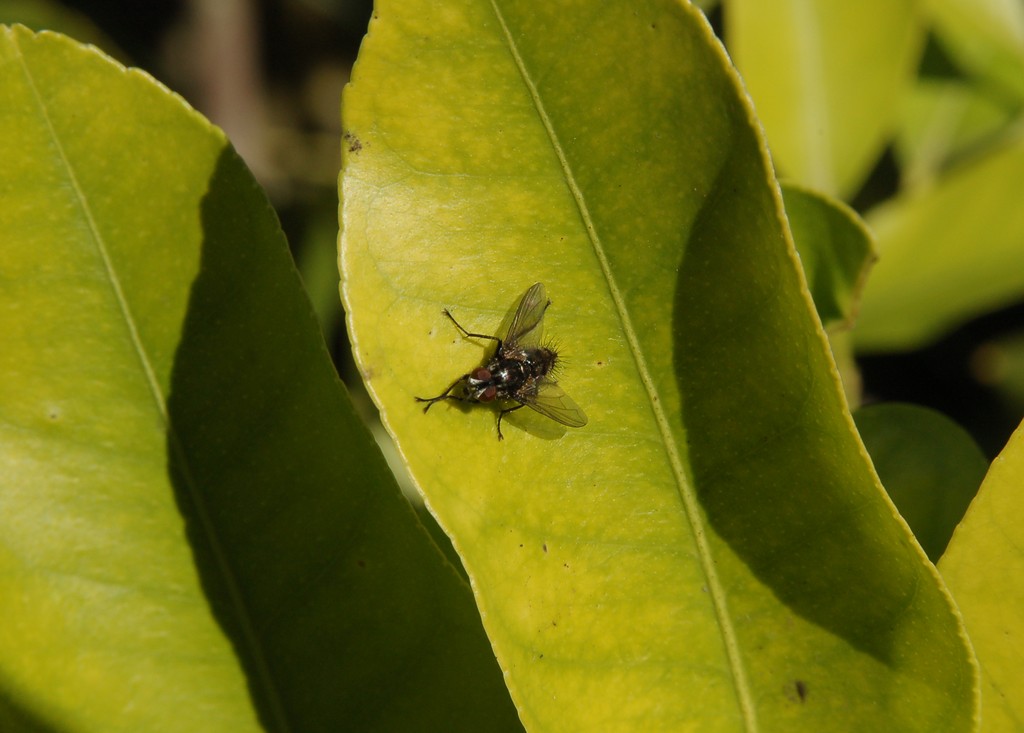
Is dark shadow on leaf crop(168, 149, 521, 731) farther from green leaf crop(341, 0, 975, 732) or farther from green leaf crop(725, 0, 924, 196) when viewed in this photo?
green leaf crop(725, 0, 924, 196)

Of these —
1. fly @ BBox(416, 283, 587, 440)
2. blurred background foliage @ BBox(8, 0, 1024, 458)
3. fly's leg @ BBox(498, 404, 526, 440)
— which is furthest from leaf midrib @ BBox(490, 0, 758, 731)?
blurred background foliage @ BBox(8, 0, 1024, 458)

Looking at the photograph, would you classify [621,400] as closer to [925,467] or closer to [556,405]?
[556,405]

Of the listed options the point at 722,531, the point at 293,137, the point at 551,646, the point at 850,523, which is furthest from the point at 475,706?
the point at 293,137

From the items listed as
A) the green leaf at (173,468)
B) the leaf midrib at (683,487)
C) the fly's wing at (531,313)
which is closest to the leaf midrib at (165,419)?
the green leaf at (173,468)

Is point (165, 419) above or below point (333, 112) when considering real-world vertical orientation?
above

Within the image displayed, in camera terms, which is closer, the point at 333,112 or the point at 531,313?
the point at 531,313

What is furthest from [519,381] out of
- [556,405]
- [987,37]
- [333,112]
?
[333,112]

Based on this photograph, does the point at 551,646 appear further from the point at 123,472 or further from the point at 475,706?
the point at 123,472
